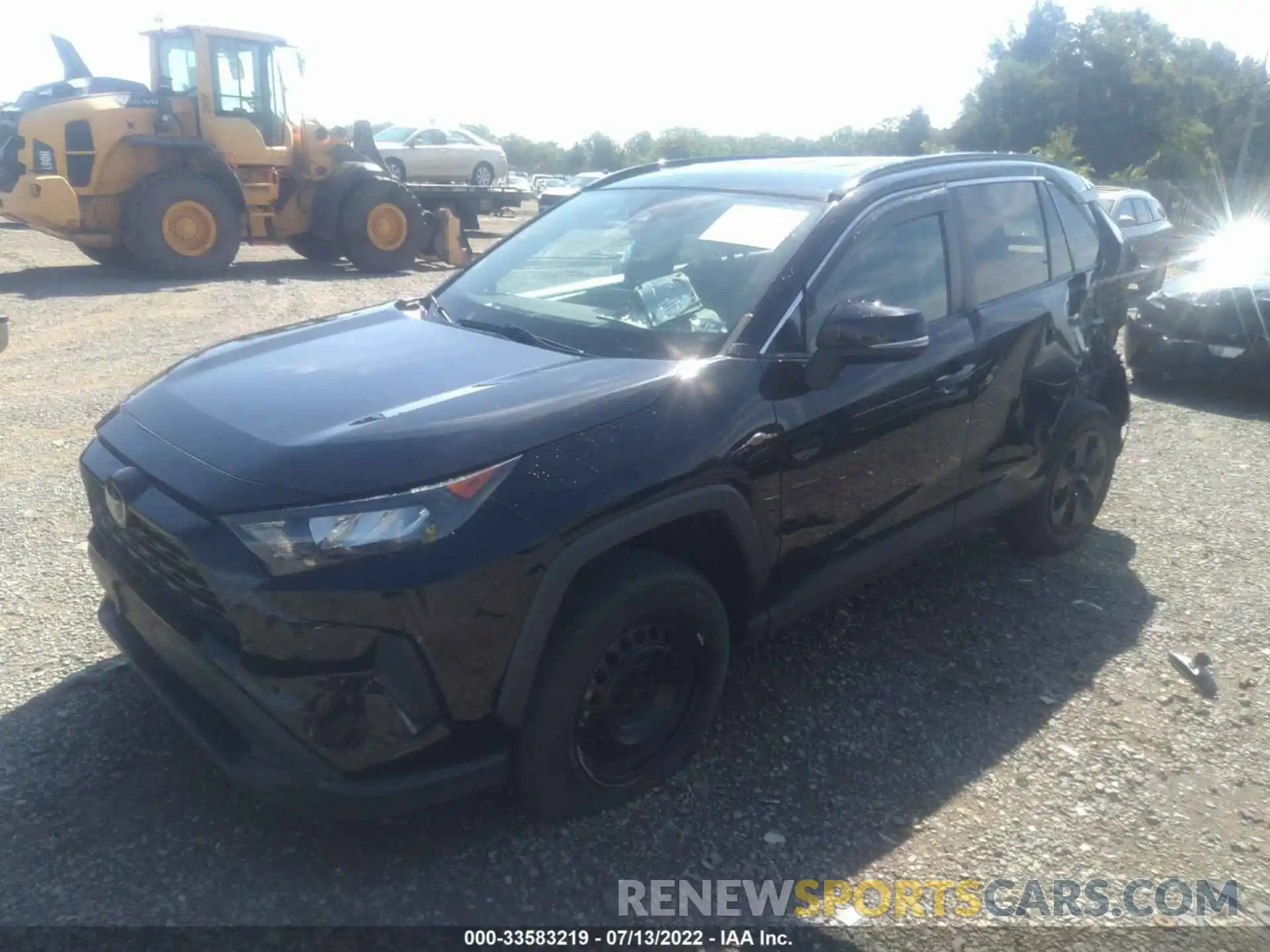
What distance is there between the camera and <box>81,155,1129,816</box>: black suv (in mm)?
2514

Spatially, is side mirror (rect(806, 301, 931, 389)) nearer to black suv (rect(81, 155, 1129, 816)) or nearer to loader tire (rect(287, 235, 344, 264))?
black suv (rect(81, 155, 1129, 816))

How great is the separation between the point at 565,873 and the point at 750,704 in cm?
109

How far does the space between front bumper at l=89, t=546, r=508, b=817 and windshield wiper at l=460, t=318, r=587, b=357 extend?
1.29 metres

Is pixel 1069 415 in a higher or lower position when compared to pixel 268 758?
higher

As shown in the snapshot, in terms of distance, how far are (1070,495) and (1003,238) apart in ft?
4.45

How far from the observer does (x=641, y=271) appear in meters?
3.79

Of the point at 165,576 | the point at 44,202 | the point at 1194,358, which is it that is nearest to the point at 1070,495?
the point at 165,576

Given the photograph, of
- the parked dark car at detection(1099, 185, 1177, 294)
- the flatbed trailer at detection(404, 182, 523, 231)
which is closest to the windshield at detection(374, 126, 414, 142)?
the flatbed trailer at detection(404, 182, 523, 231)

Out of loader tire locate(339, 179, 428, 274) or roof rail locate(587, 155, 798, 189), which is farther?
loader tire locate(339, 179, 428, 274)

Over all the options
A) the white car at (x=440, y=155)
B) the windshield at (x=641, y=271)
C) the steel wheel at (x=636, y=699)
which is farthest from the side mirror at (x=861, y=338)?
the white car at (x=440, y=155)

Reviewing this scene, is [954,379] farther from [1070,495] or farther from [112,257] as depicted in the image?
[112,257]

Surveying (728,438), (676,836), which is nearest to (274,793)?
(676,836)

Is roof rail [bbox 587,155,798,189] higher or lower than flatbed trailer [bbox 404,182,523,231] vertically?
higher

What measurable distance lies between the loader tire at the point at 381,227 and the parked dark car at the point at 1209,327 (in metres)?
10.4
